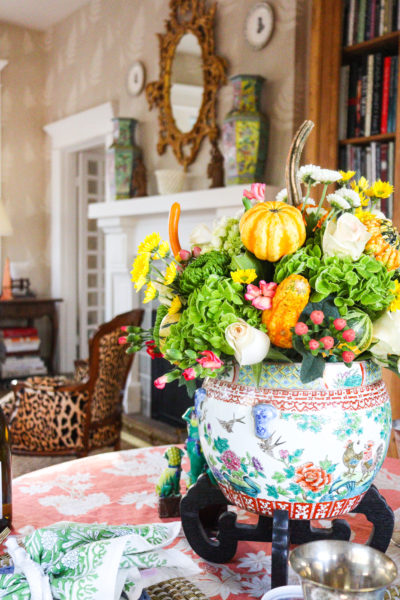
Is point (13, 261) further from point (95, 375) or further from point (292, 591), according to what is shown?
point (292, 591)

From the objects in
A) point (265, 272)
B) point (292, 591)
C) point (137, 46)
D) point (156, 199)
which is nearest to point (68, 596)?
point (292, 591)

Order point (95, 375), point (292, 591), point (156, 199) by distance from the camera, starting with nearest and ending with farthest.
Answer: point (292, 591)
point (95, 375)
point (156, 199)

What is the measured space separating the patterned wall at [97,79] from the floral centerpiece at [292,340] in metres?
2.52

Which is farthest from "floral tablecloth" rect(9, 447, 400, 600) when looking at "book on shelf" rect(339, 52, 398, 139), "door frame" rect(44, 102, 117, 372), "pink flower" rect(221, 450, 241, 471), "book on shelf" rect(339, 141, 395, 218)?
"door frame" rect(44, 102, 117, 372)

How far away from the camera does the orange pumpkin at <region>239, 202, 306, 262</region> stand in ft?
2.44

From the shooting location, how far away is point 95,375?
110 inches

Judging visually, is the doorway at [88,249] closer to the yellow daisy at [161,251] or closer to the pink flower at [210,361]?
the yellow daisy at [161,251]

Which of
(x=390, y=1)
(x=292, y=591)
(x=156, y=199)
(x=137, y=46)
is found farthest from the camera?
(x=137, y=46)

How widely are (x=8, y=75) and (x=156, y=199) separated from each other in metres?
2.68

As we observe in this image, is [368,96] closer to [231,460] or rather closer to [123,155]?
[123,155]

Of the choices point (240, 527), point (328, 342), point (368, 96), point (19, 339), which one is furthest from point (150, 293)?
point (19, 339)

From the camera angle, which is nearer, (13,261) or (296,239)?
(296,239)

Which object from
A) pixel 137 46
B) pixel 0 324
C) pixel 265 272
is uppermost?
pixel 137 46

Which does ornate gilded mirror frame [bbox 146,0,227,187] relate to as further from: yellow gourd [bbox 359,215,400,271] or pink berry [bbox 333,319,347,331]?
pink berry [bbox 333,319,347,331]
